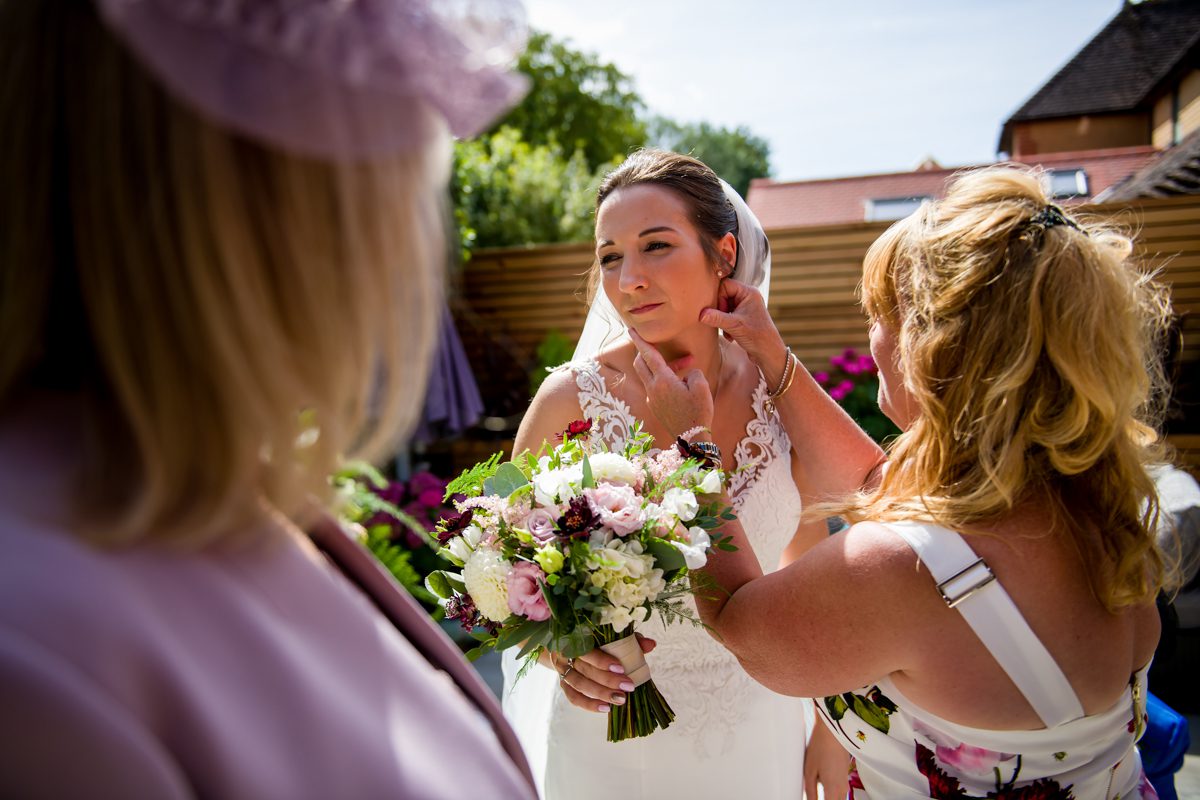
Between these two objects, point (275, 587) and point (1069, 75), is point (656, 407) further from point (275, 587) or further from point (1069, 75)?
point (1069, 75)

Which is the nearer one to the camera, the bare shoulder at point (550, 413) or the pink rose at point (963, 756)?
the pink rose at point (963, 756)

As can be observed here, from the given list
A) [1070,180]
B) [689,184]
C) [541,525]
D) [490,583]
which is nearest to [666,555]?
[541,525]

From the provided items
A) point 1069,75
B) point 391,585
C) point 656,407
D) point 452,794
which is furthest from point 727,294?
point 1069,75

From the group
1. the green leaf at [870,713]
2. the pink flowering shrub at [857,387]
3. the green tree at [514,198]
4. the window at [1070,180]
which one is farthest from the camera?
the window at [1070,180]

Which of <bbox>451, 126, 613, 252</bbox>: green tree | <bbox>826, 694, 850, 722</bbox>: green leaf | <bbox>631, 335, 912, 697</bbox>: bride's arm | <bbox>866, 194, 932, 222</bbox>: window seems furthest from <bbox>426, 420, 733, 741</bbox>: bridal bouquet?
<bbox>866, 194, 932, 222</bbox>: window

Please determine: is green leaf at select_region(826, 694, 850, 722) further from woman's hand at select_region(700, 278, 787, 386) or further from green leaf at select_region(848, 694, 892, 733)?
woman's hand at select_region(700, 278, 787, 386)

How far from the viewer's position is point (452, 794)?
720mm

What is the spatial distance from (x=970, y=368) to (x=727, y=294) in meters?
1.11

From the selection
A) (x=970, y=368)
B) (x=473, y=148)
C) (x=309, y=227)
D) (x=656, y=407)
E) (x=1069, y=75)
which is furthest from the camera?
(x=1069, y=75)

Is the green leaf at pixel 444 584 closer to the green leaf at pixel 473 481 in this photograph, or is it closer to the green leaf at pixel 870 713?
the green leaf at pixel 473 481

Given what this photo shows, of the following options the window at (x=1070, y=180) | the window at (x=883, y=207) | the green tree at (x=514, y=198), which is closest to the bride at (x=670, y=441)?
the green tree at (x=514, y=198)

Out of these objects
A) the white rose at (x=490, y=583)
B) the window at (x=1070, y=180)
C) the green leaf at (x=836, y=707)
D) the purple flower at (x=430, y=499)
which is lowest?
the purple flower at (x=430, y=499)

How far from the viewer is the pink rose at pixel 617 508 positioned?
1.50m

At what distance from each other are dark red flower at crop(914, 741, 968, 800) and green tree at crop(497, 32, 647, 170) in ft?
69.6
